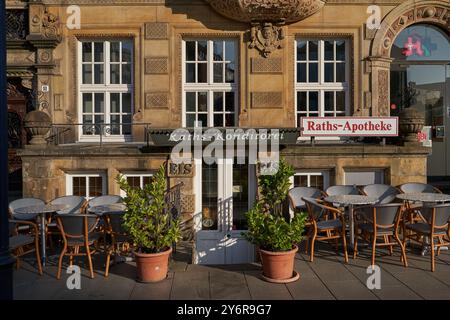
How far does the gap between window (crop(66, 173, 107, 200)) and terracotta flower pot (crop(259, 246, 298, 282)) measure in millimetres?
4891

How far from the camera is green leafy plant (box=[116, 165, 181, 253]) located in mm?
5855

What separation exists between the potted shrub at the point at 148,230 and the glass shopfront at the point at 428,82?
8461 millimetres

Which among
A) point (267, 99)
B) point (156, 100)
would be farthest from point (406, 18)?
point (156, 100)

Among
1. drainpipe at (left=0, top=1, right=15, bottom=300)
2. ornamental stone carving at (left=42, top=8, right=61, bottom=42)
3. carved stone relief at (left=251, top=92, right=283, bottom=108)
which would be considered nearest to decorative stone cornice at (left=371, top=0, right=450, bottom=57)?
carved stone relief at (left=251, top=92, right=283, bottom=108)

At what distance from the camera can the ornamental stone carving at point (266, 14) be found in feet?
33.7

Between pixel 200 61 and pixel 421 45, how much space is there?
6.39m

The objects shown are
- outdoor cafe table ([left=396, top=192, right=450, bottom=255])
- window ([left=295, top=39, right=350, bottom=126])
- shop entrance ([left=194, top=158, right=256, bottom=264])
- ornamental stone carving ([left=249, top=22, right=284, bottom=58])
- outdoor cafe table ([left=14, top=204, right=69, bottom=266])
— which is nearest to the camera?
outdoor cafe table ([left=14, top=204, right=69, bottom=266])

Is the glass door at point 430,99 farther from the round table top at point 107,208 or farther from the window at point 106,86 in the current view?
the round table top at point 107,208

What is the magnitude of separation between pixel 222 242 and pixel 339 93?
5.57 metres

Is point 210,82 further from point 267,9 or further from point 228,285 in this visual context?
point 228,285

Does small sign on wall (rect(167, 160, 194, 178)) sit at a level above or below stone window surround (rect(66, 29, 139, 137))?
below

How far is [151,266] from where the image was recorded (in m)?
5.89

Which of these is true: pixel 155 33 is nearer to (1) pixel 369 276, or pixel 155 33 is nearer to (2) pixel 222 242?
(2) pixel 222 242

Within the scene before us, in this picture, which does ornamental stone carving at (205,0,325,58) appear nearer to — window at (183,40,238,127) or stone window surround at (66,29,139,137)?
window at (183,40,238,127)
